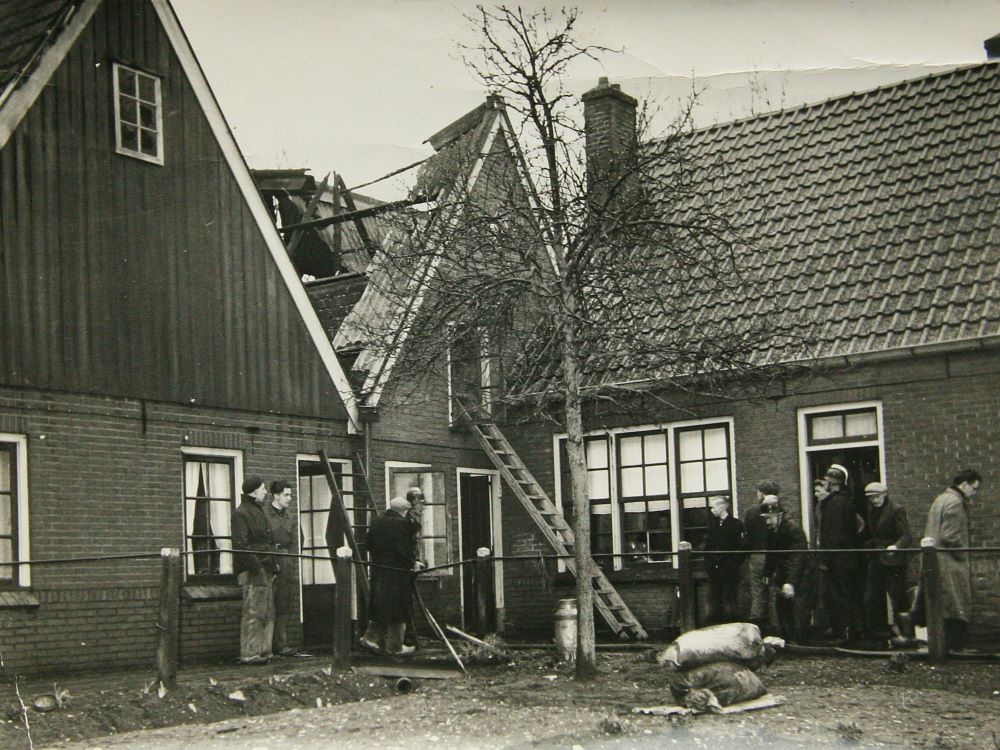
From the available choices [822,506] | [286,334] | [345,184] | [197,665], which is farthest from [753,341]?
[345,184]

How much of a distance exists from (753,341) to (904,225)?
4.25m

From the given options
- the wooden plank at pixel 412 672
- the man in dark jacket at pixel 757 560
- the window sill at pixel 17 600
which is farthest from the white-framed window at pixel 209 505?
the man in dark jacket at pixel 757 560

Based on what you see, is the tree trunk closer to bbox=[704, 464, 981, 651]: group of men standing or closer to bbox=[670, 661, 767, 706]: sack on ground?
bbox=[670, 661, 767, 706]: sack on ground

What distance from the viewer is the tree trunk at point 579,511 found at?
12992 mm

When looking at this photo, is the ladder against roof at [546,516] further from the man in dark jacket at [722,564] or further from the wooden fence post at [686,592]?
the wooden fence post at [686,592]

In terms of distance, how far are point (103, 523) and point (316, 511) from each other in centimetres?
366

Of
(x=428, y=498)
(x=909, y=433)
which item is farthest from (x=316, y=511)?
(x=909, y=433)

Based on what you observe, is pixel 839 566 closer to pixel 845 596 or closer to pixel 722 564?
pixel 845 596

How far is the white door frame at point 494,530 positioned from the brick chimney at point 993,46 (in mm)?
9406

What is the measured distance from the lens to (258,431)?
53.1 ft

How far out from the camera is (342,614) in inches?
511

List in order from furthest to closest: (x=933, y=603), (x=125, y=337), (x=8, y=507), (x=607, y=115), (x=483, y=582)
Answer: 1. (x=607, y=115)
2. (x=483, y=582)
3. (x=125, y=337)
4. (x=8, y=507)
5. (x=933, y=603)

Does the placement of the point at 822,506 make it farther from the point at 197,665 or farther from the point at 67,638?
the point at 67,638

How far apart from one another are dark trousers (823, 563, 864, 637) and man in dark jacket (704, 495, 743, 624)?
1.20 meters
